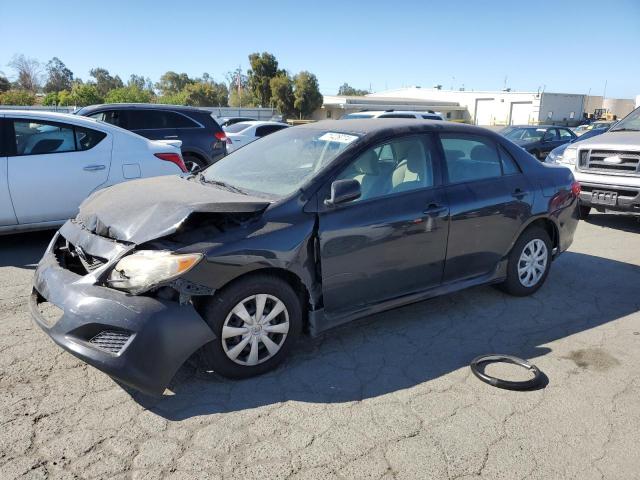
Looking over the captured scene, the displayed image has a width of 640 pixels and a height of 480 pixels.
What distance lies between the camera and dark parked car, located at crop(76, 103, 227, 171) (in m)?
10.4

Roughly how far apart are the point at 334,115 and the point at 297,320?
62.4 m

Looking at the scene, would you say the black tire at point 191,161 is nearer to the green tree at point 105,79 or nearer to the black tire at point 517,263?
the black tire at point 517,263

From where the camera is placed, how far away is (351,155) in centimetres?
372

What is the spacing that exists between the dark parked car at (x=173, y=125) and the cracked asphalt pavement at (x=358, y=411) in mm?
6575

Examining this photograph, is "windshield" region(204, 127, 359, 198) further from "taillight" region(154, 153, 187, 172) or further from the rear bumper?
"taillight" region(154, 153, 187, 172)

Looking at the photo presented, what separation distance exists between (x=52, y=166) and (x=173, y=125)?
5035 mm

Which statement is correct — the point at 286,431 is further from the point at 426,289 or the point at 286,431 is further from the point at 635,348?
the point at 635,348

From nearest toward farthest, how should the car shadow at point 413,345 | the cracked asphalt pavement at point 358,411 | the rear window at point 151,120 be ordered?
the cracked asphalt pavement at point 358,411, the car shadow at point 413,345, the rear window at point 151,120

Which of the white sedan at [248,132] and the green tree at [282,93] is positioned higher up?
the green tree at [282,93]

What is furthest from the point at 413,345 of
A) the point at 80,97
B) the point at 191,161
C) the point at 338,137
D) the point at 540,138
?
the point at 80,97

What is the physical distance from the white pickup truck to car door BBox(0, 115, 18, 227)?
25.6 ft

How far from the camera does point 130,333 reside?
283 cm

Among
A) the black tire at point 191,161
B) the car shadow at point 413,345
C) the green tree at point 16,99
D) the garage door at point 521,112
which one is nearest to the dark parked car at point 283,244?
the car shadow at point 413,345

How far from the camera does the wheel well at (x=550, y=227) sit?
4.88 metres
